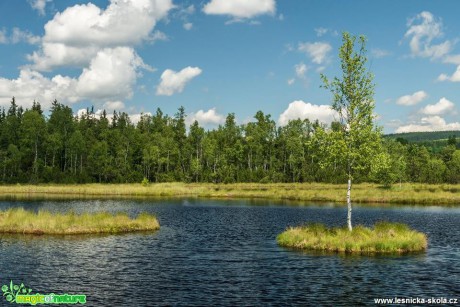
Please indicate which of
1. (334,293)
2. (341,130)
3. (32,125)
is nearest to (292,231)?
(341,130)

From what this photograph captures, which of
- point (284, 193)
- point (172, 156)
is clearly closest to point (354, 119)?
point (284, 193)

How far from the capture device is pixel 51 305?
25.0 metres

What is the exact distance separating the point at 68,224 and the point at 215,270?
24566 millimetres

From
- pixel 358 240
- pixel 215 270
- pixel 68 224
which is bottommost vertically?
pixel 215 270

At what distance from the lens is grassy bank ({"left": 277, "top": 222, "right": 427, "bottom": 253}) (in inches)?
1561

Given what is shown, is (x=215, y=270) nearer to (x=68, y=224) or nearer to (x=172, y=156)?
(x=68, y=224)

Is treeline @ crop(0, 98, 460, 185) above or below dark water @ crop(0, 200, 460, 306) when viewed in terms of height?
above

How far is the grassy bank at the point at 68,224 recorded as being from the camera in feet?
166

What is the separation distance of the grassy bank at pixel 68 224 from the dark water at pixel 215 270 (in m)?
2.47

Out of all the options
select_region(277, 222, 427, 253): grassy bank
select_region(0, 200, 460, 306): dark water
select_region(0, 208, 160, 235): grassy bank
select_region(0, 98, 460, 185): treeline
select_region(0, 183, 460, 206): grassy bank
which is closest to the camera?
select_region(0, 200, 460, 306): dark water

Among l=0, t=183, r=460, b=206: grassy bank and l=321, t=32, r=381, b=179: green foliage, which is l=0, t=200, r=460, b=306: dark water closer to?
l=321, t=32, r=381, b=179: green foliage

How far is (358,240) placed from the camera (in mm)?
40344

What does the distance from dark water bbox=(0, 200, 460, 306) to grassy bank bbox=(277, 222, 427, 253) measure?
1.68m

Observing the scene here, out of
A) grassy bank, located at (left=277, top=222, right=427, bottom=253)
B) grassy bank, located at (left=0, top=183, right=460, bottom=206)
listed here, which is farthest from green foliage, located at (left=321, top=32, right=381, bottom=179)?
grassy bank, located at (left=0, top=183, right=460, bottom=206)
